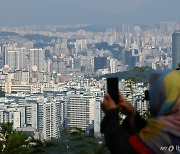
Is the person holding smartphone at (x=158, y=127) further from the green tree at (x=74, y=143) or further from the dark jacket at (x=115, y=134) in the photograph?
the green tree at (x=74, y=143)

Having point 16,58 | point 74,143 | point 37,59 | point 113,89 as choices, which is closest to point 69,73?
point 37,59

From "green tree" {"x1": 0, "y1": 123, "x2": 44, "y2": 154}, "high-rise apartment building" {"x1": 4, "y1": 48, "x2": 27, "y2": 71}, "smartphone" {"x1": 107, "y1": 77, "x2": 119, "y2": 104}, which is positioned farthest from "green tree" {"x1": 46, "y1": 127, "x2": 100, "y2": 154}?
"high-rise apartment building" {"x1": 4, "y1": 48, "x2": 27, "y2": 71}

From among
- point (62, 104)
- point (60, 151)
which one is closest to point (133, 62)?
point (62, 104)

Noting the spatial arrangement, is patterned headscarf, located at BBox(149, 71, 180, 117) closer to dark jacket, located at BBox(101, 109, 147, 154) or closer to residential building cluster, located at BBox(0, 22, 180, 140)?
dark jacket, located at BBox(101, 109, 147, 154)

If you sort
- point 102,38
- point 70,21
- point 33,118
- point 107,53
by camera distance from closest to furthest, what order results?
point 33,118, point 107,53, point 102,38, point 70,21

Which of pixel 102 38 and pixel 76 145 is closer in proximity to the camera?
pixel 76 145

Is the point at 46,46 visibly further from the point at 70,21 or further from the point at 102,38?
the point at 70,21

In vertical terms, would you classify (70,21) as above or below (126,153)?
above

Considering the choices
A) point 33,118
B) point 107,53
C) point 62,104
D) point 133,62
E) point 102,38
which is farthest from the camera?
point 102,38
